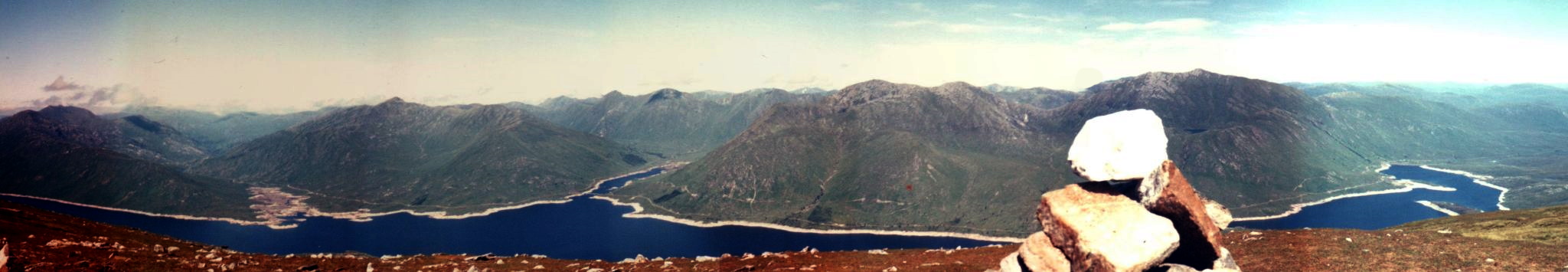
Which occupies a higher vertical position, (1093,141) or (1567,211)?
(1093,141)

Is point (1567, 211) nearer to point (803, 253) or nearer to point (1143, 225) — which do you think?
point (1143, 225)

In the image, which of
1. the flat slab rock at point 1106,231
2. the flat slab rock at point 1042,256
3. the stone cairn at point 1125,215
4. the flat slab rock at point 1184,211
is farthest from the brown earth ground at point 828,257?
the flat slab rock at point 1106,231

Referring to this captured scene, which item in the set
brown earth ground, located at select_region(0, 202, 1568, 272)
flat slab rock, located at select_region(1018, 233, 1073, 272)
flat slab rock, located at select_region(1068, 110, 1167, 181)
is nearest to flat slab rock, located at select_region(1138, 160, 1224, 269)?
flat slab rock, located at select_region(1068, 110, 1167, 181)

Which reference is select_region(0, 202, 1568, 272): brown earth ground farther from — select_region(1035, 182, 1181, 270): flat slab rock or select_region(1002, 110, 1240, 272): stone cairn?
select_region(1035, 182, 1181, 270): flat slab rock

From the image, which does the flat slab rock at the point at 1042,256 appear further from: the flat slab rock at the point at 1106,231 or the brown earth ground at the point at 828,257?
the brown earth ground at the point at 828,257

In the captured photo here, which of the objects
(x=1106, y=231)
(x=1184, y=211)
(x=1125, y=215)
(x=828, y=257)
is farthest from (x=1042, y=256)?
(x=828, y=257)

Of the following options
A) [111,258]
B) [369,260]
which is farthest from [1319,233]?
[111,258]
